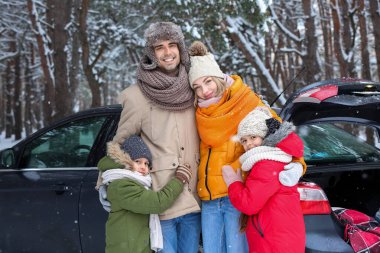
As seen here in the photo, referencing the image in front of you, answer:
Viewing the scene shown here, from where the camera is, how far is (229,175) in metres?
2.54

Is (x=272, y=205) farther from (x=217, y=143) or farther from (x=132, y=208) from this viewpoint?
(x=132, y=208)

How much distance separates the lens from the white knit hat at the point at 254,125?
248 centimetres

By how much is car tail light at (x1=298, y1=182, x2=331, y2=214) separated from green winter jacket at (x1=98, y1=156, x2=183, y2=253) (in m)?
0.79

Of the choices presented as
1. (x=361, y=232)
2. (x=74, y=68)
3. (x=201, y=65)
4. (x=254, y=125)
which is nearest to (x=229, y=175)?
(x=254, y=125)

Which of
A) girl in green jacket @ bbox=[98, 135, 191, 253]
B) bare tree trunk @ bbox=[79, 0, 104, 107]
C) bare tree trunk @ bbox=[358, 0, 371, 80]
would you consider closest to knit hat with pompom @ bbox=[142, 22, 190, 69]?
girl in green jacket @ bbox=[98, 135, 191, 253]

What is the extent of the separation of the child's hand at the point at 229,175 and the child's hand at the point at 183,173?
21 centimetres

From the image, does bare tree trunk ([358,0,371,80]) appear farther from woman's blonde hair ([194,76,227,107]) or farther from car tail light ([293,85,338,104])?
woman's blonde hair ([194,76,227,107])

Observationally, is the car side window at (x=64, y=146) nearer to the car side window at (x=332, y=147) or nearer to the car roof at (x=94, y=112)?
the car roof at (x=94, y=112)

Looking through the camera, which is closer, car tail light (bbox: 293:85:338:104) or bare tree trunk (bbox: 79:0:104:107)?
car tail light (bbox: 293:85:338:104)

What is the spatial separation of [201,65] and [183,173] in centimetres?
66

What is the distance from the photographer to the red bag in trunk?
111 inches

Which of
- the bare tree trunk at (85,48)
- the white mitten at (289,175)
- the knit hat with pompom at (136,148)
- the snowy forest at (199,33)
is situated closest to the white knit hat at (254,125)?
the white mitten at (289,175)

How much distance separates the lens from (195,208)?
2.66 m

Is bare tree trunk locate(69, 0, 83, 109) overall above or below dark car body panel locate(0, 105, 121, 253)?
above
